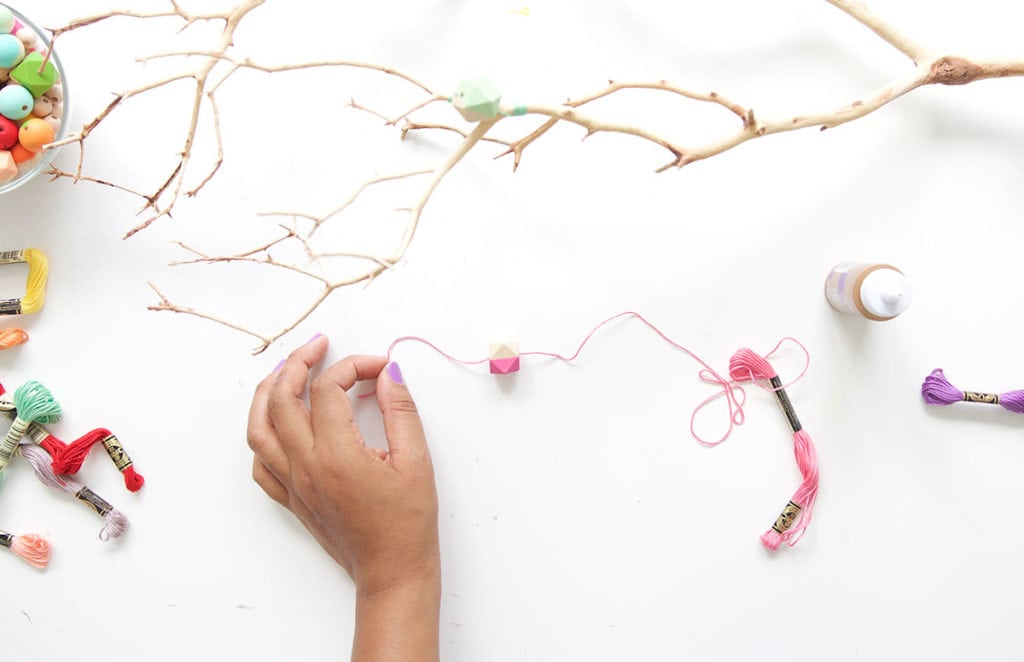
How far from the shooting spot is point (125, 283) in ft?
3.39

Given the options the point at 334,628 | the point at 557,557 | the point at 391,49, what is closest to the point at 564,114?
the point at 391,49

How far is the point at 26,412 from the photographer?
100 cm

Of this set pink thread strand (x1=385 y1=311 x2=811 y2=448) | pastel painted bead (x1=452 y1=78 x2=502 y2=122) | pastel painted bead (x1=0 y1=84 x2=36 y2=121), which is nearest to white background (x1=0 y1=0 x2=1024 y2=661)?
Answer: pink thread strand (x1=385 y1=311 x2=811 y2=448)

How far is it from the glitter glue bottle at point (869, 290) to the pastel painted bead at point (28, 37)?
1.15 m

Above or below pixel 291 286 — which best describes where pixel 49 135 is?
above

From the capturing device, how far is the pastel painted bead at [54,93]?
947mm

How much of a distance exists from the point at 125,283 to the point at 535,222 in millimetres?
623

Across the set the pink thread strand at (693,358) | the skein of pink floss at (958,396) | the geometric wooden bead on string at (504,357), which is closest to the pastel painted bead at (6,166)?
the pink thread strand at (693,358)

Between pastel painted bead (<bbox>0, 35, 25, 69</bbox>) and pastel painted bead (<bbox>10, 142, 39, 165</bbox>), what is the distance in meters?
0.10

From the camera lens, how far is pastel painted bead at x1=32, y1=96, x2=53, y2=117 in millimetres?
932

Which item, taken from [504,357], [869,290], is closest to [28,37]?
[504,357]

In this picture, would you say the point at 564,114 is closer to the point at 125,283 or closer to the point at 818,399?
the point at 818,399

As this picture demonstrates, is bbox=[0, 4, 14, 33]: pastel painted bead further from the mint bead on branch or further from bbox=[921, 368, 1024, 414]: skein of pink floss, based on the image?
bbox=[921, 368, 1024, 414]: skein of pink floss

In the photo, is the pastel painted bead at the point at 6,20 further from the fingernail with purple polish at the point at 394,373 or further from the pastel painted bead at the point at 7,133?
the fingernail with purple polish at the point at 394,373
